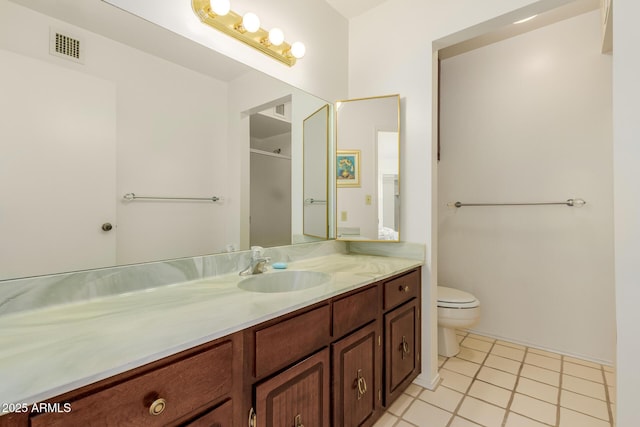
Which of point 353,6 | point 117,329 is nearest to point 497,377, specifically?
point 117,329

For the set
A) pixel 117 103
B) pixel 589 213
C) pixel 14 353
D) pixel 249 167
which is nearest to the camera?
pixel 14 353

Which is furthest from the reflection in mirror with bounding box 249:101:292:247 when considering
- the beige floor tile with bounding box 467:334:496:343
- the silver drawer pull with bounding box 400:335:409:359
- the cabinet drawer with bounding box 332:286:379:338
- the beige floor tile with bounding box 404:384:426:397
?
the beige floor tile with bounding box 467:334:496:343

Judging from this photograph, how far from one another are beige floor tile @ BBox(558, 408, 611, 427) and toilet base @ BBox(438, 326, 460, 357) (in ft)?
2.24

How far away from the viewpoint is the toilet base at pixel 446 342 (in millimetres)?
2119

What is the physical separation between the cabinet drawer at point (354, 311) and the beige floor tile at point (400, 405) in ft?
2.12

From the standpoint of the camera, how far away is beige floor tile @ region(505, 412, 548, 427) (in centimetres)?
142

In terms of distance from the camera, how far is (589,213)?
2021 mm

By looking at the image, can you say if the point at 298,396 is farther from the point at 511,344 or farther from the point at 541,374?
the point at 511,344

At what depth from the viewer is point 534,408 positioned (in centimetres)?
154

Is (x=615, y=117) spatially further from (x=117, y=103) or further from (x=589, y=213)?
(x=117, y=103)

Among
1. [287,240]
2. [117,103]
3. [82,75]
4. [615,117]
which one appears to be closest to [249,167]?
[287,240]

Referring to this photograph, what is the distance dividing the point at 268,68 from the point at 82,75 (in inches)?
33.5

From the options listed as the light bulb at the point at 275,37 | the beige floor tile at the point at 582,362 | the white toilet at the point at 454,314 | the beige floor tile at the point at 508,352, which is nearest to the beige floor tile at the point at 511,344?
the beige floor tile at the point at 508,352

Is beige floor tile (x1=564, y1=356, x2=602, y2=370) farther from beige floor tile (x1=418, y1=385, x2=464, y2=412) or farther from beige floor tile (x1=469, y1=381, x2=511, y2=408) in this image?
beige floor tile (x1=418, y1=385, x2=464, y2=412)
